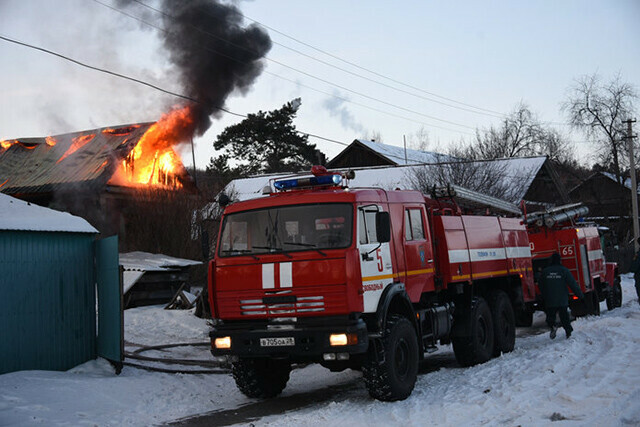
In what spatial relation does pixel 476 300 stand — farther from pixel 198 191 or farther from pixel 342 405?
pixel 198 191

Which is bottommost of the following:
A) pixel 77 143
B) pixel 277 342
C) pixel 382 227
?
pixel 277 342

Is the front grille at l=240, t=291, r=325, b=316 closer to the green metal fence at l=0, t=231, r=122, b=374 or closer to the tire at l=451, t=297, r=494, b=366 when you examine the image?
the green metal fence at l=0, t=231, r=122, b=374

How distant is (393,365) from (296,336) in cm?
142

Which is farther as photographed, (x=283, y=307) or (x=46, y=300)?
(x=46, y=300)

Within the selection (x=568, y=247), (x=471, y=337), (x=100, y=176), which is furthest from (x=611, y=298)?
(x=100, y=176)

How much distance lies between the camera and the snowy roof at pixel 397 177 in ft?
121

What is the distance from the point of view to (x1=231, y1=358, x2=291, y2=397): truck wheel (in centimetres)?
996

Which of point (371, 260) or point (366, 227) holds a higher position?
point (366, 227)

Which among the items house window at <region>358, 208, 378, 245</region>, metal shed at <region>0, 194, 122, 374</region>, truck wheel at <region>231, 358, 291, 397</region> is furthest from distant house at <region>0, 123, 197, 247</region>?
house window at <region>358, 208, 378, 245</region>

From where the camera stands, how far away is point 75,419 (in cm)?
862

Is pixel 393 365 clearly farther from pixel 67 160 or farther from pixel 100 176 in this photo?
pixel 67 160

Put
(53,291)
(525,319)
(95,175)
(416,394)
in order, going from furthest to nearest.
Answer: (95,175)
(525,319)
(53,291)
(416,394)

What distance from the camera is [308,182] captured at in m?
10.1

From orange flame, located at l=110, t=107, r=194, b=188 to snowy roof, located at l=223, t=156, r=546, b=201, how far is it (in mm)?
12939
